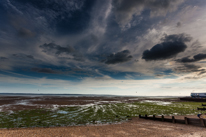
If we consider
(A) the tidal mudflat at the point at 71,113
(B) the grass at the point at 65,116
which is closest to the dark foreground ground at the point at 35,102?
(A) the tidal mudflat at the point at 71,113

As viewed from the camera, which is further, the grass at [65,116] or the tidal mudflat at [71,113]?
the tidal mudflat at [71,113]

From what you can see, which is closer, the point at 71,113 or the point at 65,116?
the point at 65,116

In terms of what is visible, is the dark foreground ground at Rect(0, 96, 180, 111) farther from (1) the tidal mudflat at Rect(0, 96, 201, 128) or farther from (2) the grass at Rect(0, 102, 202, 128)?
(2) the grass at Rect(0, 102, 202, 128)

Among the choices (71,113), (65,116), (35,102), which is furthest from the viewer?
(35,102)

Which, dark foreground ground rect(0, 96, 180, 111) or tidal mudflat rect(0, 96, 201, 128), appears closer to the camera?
tidal mudflat rect(0, 96, 201, 128)

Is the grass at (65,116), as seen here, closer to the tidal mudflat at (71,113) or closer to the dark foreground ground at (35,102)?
the tidal mudflat at (71,113)

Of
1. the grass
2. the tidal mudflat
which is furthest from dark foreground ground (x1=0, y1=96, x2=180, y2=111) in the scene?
the grass

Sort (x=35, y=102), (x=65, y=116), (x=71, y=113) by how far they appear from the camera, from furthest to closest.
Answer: (x=35, y=102) < (x=71, y=113) < (x=65, y=116)

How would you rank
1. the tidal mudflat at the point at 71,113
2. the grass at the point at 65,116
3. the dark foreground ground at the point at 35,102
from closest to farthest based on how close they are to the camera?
the grass at the point at 65,116 → the tidal mudflat at the point at 71,113 → the dark foreground ground at the point at 35,102

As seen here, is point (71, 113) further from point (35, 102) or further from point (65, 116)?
point (35, 102)

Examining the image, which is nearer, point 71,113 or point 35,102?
point 71,113

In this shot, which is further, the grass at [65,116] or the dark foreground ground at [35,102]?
the dark foreground ground at [35,102]

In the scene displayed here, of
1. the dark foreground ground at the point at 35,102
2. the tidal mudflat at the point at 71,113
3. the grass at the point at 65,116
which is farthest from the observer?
the dark foreground ground at the point at 35,102

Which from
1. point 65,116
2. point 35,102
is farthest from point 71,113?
point 35,102
